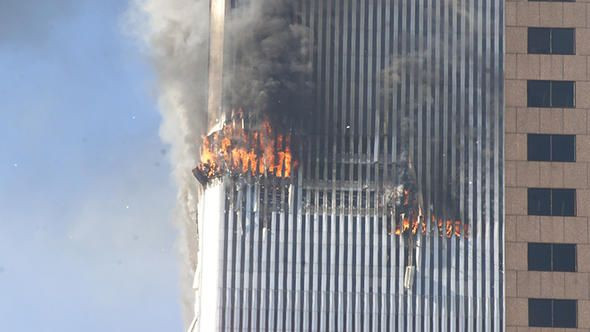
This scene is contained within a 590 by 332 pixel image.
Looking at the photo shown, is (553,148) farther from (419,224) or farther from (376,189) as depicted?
(376,189)

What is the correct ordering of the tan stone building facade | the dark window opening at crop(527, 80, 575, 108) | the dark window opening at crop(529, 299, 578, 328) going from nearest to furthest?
the dark window opening at crop(529, 299, 578, 328) → the tan stone building facade → the dark window opening at crop(527, 80, 575, 108)

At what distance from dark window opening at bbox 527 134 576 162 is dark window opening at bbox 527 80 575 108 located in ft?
7.28

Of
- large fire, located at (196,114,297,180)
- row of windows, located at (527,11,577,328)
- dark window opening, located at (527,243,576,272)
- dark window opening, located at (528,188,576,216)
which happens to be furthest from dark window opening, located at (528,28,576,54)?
large fire, located at (196,114,297,180)

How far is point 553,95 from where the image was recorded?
9412cm

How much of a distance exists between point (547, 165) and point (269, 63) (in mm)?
20040

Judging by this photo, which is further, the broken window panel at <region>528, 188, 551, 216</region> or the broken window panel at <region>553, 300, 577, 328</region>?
the broken window panel at <region>528, 188, 551, 216</region>

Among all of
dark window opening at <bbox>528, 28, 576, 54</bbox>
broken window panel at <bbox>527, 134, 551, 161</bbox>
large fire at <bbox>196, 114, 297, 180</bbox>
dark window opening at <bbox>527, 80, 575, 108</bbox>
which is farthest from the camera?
dark window opening at <bbox>528, 28, 576, 54</bbox>

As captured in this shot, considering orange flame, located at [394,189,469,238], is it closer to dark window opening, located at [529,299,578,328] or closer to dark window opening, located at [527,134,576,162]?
dark window opening, located at [529,299,578,328]

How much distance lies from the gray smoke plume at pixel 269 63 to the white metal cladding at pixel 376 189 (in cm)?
115

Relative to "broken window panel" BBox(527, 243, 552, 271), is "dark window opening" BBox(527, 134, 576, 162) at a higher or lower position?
higher

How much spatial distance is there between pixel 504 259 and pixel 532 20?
654 inches

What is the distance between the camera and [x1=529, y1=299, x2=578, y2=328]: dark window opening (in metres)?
91.4

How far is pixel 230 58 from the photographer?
94.2 m

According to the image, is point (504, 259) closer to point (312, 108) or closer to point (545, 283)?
point (545, 283)
